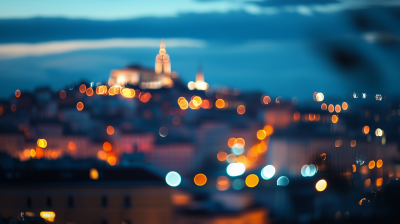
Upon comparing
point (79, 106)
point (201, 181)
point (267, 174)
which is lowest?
point (201, 181)

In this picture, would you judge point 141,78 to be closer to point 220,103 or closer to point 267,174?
point 220,103

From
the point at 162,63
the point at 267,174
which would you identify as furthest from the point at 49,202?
the point at 162,63

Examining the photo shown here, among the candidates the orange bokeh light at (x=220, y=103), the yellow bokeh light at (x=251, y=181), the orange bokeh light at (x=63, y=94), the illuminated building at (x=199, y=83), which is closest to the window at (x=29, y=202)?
the yellow bokeh light at (x=251, y=181)

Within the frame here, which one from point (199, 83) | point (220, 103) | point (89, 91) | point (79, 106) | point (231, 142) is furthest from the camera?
Result: point (199, 83)

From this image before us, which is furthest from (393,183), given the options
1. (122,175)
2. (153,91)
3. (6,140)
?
(153,91)

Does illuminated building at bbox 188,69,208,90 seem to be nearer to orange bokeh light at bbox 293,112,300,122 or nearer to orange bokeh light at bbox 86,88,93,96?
orange bokeh light at bbox 86,88,93,96

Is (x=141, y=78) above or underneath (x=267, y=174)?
above

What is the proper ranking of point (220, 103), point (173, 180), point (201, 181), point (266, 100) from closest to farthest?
point (173, 180)
point (201, 181)
point (266, 100)
point (220, 103)

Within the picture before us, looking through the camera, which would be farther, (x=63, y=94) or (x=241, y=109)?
(x=241, y=109)
